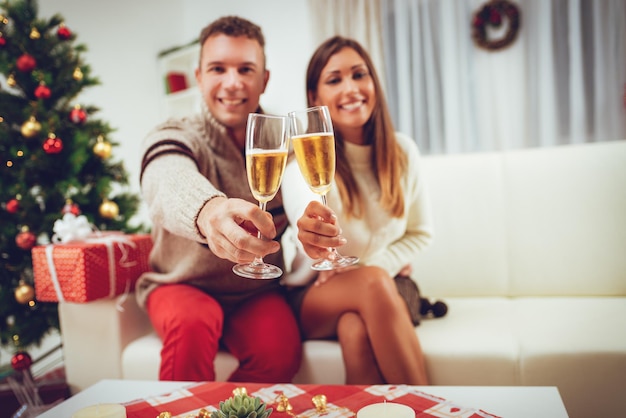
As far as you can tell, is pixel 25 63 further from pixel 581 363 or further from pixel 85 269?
pixel 581 363

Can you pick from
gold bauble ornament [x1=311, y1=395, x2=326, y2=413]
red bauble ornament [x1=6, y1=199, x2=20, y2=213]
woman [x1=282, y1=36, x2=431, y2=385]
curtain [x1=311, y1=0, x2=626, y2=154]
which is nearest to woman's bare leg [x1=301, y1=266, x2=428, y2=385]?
woman [x1=282, y1=36, x2=431, y2=385]

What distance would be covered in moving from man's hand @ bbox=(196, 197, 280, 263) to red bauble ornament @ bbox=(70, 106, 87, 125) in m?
1.42

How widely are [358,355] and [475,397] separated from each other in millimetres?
461

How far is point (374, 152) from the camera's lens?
1630mm

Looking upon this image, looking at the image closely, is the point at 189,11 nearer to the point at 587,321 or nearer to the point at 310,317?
the point at 310,317

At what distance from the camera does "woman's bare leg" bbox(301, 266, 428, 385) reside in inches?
49.6

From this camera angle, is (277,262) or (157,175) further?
(277,262)

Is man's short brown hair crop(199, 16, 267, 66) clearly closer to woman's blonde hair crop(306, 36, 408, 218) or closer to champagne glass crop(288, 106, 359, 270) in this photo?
woman's blonde hair crop(306, 36, 408, 218)

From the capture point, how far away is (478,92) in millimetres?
2930

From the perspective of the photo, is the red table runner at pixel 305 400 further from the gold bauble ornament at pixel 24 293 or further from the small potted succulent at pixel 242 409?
the gold bauble ornament at pixel 24 293

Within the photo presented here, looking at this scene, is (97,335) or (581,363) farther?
(97,335)

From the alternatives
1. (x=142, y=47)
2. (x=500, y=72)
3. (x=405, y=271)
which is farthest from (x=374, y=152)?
(x=142, y=47)

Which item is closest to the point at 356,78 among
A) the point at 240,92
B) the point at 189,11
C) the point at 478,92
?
the point at 240,92

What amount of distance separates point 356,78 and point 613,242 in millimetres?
1032
